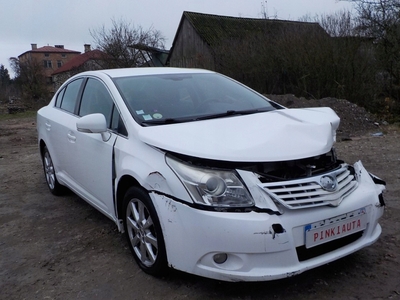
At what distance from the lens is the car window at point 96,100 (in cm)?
377

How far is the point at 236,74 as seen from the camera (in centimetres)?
1465

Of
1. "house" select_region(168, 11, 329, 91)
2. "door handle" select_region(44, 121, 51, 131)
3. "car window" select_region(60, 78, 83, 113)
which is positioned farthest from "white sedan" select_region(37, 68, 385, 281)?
"house" select_region(168, 11, 329, 91)

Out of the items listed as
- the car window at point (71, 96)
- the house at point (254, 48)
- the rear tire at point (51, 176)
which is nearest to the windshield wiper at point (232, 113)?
the car window at point (71, 96)

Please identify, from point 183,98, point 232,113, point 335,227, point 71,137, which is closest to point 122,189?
point 183,98

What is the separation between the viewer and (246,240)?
97.7 inches

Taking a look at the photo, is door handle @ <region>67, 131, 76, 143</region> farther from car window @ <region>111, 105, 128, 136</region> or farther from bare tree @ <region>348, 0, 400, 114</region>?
bare tree @ <region>348, 0, 400, 114</region>

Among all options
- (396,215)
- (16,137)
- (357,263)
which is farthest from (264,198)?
(16,137)

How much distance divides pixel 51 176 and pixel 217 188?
3509 mm

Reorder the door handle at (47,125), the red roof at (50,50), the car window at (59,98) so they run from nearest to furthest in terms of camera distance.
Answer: the door handle at (47,125) → the car window at (59,98) → the red roof at (50,50)

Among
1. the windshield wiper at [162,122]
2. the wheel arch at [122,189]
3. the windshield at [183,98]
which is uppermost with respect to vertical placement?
the windshield at [183,98]

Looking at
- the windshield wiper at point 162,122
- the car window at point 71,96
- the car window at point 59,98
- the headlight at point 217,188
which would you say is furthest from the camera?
the car window at point 59,98

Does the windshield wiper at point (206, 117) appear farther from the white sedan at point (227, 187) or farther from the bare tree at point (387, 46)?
the bare tree at point (387, 46)

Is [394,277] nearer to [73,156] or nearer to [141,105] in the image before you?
[141,105]

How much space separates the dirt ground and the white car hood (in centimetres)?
93
